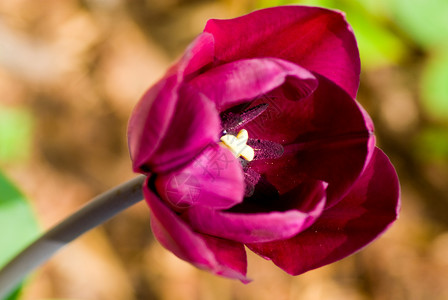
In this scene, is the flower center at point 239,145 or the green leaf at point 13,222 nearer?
the flower center at point 239,145

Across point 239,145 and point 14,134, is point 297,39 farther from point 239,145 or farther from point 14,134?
point 14,134

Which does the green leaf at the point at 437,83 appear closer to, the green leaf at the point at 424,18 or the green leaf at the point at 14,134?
the green leaf at the point at 424,18

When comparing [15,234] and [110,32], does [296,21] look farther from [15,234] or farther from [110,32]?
[110,32]

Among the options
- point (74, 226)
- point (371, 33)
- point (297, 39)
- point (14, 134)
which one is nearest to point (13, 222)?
point (74, 226)

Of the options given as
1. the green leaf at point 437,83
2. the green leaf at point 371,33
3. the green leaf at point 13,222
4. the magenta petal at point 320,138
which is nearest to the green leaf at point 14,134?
the green leaf at point 13,222

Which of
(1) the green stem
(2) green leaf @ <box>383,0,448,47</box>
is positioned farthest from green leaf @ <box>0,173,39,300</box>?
(2) green leaf @ <box>383,0,448,47</box>

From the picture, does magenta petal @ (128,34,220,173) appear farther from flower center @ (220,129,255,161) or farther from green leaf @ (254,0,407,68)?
green leaf @ (254,0,407,68)
